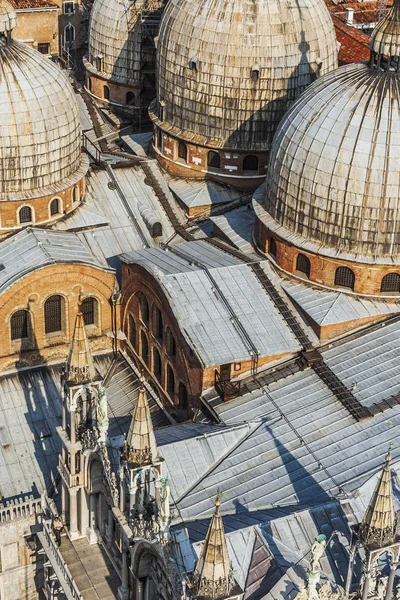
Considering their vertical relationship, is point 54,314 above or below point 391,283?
below

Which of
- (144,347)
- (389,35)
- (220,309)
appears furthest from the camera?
(144,347)

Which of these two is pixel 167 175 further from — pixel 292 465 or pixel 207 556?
pixel 207 556

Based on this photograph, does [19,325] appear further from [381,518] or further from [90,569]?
[381,518]

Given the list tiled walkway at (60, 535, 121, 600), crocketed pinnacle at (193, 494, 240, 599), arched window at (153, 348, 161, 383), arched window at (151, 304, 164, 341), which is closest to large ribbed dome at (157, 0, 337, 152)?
arched window at (151, 304, 164, 341)

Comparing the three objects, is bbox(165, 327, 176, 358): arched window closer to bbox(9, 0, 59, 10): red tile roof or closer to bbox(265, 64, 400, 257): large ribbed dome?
bbox(265, 64, 400, 257): large ribbed dome

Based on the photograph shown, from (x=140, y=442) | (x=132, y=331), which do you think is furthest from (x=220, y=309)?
(x=140, y=442)

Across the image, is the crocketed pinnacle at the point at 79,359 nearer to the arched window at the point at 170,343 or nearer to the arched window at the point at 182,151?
the arched window at the point at 170,343
